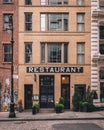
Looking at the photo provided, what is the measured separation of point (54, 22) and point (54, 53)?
10.6 ft

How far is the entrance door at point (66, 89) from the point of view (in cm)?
3997

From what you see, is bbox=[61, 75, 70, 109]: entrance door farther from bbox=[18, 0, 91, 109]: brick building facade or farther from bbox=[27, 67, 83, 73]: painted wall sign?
bbox=[27, 67, 83, 73]: painted wall sign

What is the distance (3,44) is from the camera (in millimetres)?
39781

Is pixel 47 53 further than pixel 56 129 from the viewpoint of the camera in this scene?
Yes

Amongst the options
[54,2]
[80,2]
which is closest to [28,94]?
[54,2]

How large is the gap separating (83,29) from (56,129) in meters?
19.8

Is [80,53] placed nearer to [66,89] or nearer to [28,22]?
[66,89]

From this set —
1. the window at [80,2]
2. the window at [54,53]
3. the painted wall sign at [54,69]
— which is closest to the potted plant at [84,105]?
the painted wall sign at [54,69]

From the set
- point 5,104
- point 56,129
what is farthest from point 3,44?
point 56,129

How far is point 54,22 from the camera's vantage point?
132ft

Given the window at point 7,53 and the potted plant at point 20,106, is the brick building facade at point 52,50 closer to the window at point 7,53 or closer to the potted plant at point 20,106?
the potted plant at point 20,106

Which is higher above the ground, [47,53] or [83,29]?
[83,29]

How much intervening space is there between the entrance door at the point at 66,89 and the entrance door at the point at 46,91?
111 centimetres

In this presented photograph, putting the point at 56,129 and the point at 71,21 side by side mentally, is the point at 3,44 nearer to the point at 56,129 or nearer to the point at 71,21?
the point at 71,21
